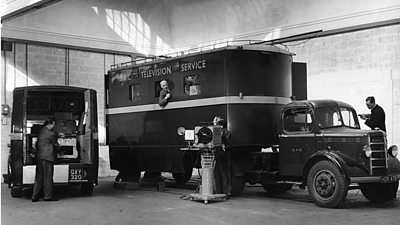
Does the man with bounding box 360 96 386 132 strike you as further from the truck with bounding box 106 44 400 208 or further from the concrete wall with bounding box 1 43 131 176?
the concrete wall with bounding box 1 43 131 176

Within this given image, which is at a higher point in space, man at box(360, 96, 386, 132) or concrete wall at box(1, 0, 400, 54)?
concrete wall at box(1, 0, 400, 54)

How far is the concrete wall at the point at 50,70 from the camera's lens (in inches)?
625

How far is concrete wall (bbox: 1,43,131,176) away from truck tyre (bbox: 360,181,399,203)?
33.9 ft

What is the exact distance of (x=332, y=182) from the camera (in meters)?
9.24

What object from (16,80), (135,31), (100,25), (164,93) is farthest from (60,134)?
(135,31)

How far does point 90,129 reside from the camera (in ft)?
38.9

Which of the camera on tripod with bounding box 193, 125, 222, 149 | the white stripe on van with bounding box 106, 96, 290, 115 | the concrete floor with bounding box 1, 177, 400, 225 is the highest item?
the white stripe on van with bounding box 106, 96, 290, 115

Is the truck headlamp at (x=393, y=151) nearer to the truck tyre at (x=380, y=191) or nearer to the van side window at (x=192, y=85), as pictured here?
the truck tyre at (x=380, y=191)

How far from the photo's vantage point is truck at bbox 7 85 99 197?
11039 millimetres

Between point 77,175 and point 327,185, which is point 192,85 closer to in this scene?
point 77,175

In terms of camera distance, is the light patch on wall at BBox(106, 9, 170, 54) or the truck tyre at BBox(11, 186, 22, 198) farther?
the light patch on wall at BBox(106, 9, 170, 54)

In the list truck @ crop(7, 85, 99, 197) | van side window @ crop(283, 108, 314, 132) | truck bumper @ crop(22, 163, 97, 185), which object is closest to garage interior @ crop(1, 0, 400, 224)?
truck @ crop(7, 85, 99, 197)

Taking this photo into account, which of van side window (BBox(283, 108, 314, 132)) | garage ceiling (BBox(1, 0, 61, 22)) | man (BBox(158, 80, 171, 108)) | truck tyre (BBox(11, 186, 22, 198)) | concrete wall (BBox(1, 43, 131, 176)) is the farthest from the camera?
concrete wall (BBox(1, 43, 131, 176))

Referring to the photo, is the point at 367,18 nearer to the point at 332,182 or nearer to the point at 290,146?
the point at 290,146
